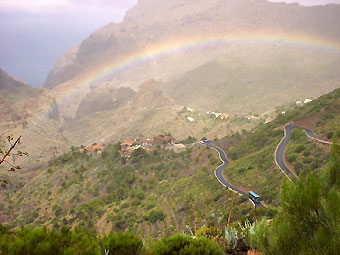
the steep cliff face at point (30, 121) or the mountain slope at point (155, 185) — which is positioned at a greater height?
the steep cliff face at point (30, 121)

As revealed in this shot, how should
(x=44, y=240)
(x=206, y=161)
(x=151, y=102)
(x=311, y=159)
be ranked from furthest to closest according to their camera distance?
(x=151, y=102) < (x=206, y=161) < (x=311, y=159) < (x=44, y=240)

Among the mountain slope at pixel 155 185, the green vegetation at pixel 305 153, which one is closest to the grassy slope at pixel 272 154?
the green vegetation at pixel 305 153

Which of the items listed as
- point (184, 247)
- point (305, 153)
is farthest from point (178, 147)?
point (184, 247)

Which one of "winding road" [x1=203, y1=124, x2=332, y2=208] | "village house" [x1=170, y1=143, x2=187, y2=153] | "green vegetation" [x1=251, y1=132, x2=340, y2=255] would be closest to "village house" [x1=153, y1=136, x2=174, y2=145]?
"village house" [x1=170, y1=143, x2=187, y2=153]

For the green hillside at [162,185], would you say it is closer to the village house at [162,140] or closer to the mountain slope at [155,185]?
the mountain slope at [155,185]

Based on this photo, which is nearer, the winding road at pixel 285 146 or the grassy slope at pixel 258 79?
the winding road at pixel 285 146

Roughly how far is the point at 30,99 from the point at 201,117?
250 feet

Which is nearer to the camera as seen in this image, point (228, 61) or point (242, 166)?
point (242, 166)

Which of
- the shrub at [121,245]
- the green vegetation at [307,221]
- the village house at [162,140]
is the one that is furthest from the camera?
the village house at [162,140]

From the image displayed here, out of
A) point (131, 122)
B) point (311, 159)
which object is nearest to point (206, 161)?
point (311, 159)

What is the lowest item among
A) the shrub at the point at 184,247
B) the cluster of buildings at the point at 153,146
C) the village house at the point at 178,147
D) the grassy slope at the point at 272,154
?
the village house at the point at 178,147

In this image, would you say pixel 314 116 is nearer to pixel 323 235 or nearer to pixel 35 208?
pixel 323 235

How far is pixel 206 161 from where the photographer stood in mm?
41969

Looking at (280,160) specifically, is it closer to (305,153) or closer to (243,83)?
(305,153)
